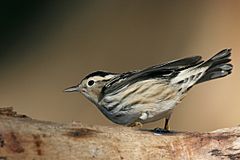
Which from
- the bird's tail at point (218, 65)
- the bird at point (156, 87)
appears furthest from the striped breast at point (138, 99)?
the bird's tail at point (218, 65)

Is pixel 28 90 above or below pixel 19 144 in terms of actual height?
above

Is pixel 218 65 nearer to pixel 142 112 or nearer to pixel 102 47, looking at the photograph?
pixel 142 112

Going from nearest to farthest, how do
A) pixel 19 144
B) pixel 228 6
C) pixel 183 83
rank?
1. pixel 19 144
2. pixel 183 83
3. pixel 228 6

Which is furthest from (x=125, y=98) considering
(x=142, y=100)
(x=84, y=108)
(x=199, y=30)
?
(x=199, y=30)

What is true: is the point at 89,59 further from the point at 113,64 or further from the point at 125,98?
the point at 125,98

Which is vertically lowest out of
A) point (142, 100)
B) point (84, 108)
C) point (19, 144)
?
point (19, 144)

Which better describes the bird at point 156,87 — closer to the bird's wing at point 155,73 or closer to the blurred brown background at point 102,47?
the bird's wing at point 155,73

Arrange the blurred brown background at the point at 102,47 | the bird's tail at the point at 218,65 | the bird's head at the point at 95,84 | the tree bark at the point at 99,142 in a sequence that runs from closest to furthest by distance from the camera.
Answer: the tree bark at the point at 99,142 → the bird's tail at the point at 218,65 → the bird's head at the point at 95,84 → the blurred brown background at the point at 102,47
